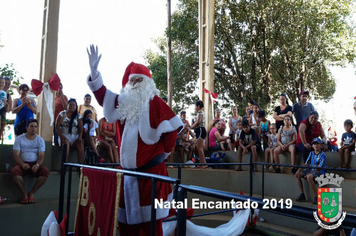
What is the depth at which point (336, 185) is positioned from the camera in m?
5.52

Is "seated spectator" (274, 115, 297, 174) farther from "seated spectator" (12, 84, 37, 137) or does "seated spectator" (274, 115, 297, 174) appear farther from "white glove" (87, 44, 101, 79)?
"seated spectator" (12, 84, 37, 137)

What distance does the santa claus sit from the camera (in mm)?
2602

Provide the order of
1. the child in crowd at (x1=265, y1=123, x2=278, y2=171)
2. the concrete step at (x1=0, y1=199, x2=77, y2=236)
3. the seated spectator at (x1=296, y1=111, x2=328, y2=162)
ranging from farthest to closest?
the child in crowd at (x1=265, y1=123, x2=278, y2=171) → the seated spectator at (x1=296, y1=111, x2=328, y2=162) → the concrete step at (x1=0, y1=199, x2=77, y2=236)

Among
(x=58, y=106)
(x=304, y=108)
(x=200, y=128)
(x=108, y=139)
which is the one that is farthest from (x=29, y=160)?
(x=304, y=108)

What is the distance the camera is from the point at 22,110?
5871mm

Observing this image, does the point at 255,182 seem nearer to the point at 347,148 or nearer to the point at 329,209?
the point at 347,148

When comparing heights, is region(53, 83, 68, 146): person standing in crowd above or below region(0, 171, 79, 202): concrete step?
above

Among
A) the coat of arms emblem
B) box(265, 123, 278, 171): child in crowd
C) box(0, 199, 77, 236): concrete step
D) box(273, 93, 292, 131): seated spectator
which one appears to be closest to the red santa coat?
the coat of arms emblem

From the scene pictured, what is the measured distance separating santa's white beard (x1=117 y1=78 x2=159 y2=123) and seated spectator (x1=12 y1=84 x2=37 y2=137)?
345cm

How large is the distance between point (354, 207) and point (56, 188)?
16.4 ft

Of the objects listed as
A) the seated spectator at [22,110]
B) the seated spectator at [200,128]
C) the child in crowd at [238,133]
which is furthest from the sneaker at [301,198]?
the seated spectator at [22,110]

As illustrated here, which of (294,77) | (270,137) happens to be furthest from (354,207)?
(294,77)

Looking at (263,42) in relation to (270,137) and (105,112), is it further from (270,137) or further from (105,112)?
(105,112)

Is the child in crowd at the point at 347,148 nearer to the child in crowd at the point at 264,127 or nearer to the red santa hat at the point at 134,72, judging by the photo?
the child in crowd at the point at 264,127
